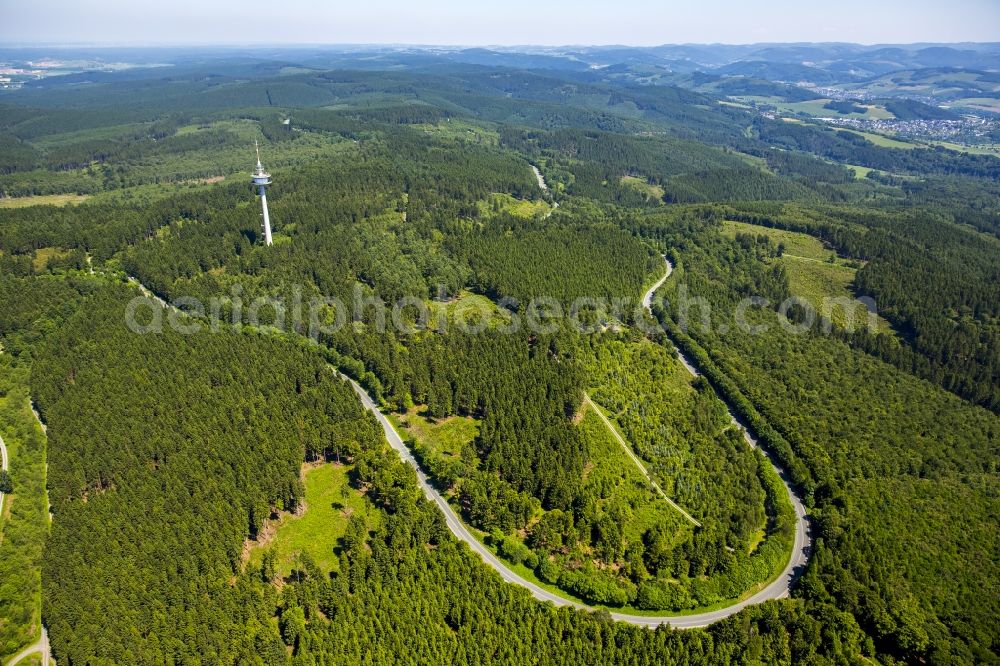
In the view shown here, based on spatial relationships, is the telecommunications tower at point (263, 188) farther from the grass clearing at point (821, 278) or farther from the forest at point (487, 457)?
the grass clearing at point (821, 278)

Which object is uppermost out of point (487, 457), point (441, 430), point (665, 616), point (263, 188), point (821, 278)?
point (263, 188)

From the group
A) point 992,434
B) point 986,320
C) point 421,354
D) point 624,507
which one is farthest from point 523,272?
point 986,320

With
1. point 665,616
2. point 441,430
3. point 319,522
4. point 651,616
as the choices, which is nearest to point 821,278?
point 441,430

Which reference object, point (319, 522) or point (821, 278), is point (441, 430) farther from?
point (821, 278)

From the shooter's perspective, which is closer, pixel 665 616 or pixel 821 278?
pixel 665 616

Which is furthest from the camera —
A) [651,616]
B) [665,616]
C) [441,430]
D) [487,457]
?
[441,430]

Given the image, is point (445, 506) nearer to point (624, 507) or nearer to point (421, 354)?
point (624, 507)

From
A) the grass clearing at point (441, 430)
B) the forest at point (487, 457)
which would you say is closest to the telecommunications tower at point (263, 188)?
the forest at point (487, 457)

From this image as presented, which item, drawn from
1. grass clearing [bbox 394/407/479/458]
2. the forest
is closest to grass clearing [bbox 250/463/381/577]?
the forest

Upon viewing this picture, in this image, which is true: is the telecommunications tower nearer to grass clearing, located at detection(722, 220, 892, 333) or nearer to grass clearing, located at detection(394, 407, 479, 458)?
grass clearing, located at detection(394, 407, 479, 458)
